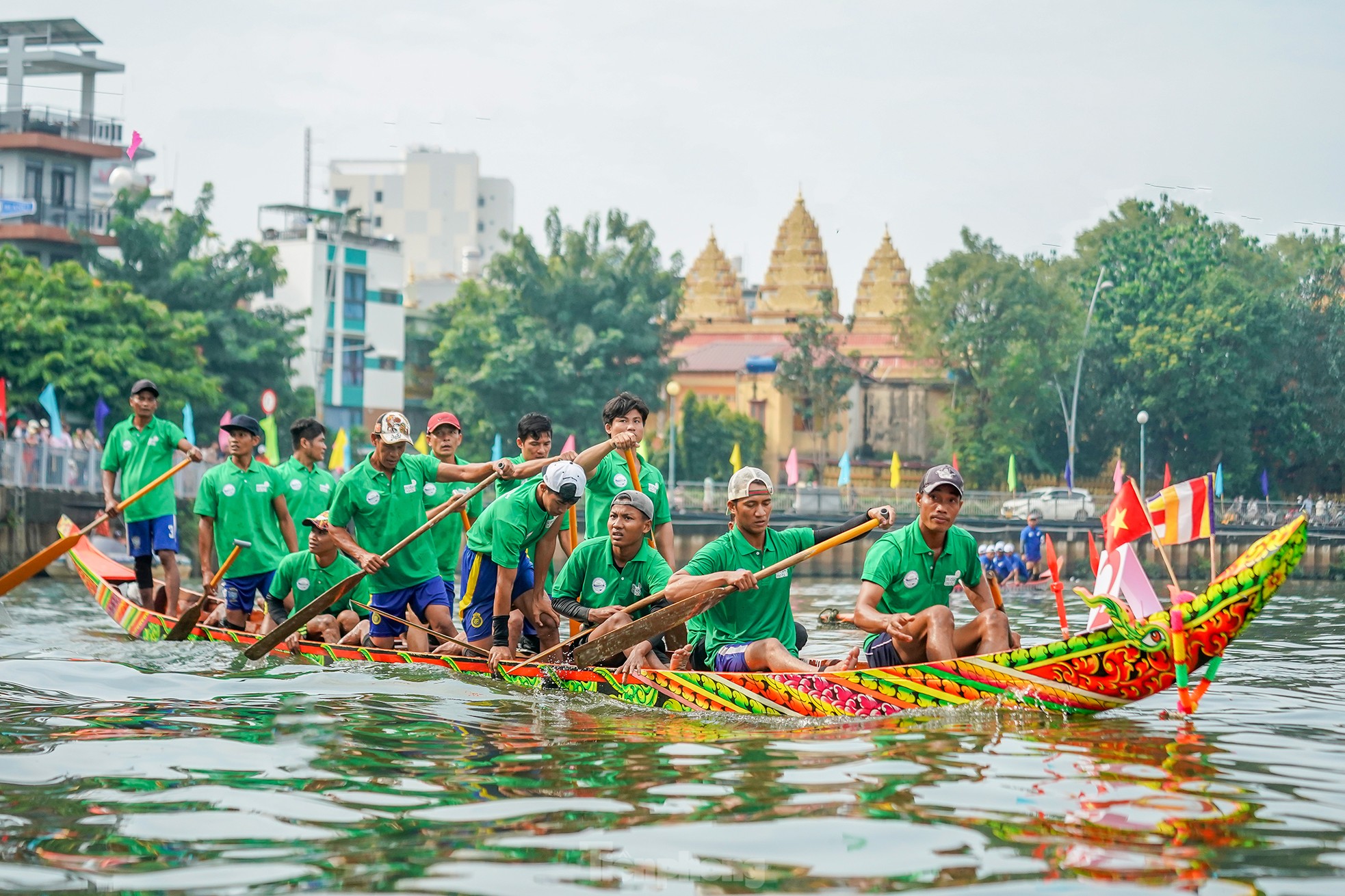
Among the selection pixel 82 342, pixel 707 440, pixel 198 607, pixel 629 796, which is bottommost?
pixel 629 796

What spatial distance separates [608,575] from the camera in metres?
9.49

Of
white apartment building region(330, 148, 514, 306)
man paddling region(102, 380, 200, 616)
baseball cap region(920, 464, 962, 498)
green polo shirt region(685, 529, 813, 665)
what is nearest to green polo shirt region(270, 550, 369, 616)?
man paddling region(102, 380, 200, 616)

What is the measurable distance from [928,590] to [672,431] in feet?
115

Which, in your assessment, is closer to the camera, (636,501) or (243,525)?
(636,501)

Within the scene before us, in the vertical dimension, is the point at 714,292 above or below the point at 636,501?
above

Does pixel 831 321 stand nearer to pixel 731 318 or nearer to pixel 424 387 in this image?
pixel 731 318

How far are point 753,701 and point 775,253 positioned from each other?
75.7 metres

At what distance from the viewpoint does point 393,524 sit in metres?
10.8

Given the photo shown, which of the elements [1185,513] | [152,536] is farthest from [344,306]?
[1185,513]

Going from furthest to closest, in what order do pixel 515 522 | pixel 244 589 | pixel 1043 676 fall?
pixel 244 589 → pixel 515 522 → pixel 1043 676

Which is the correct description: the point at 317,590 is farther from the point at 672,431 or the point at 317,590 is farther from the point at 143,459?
the point at 672,431

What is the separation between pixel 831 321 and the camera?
74.5 metres

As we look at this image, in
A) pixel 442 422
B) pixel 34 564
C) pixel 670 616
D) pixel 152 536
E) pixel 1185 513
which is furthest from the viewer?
pixel 152 536

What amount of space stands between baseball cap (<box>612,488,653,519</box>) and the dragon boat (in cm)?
99
